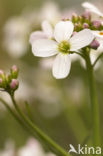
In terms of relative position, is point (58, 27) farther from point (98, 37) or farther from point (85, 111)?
point (85, 111)

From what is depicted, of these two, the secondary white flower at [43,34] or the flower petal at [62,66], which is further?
the secondary white flower at [43,34]

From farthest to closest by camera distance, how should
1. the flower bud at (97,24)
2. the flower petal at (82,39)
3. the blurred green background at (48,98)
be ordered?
the blurred green background at (48,98) < the flower bud at (97,24) < the flower petal at (82,39)

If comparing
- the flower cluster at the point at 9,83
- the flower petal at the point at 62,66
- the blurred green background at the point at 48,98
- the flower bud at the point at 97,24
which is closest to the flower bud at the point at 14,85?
the flower cluster at the point at 9,83

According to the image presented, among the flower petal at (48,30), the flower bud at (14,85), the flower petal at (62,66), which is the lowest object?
the flower bud at (14,85)

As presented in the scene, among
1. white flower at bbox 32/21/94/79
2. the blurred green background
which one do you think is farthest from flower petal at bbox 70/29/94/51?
the blurred green background

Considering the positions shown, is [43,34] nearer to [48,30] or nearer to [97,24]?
[48,30]

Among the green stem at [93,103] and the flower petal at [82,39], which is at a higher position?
the flower petal at [82,39]

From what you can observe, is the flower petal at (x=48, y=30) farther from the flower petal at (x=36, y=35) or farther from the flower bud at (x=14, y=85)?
the flower bud at (x=14, y=85)

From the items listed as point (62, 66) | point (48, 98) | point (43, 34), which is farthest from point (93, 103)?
point (48, 98)
